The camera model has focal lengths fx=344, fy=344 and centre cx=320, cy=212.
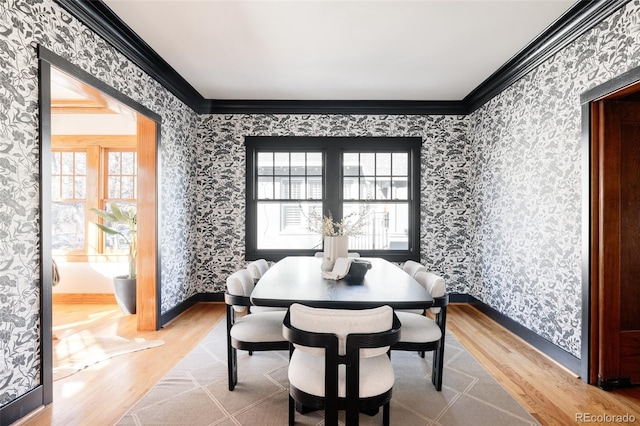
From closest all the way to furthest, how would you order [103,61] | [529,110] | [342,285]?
1. [342,285]
2. [103,61]
3. [529,110]

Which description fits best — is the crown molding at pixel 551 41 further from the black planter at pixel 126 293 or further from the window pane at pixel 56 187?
the window pane at pixel 56 187

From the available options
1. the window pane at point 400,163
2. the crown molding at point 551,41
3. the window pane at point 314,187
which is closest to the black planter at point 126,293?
the window pane at point 314,187

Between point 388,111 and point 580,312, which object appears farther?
point 388,111

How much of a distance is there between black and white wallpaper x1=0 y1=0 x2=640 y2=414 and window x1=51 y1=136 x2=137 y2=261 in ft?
3.89

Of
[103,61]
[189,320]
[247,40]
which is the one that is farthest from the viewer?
[189,320]

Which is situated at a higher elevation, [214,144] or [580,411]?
[214,144]

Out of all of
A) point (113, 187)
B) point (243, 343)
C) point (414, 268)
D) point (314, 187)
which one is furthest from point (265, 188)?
point (243, 343)

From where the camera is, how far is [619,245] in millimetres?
2607

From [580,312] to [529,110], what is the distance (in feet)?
6.61

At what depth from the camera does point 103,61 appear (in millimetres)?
2947

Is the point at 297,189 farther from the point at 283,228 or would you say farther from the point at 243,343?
the point at 243,343

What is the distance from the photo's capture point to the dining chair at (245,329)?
2.33 m

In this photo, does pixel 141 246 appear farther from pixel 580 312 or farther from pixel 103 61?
pixel 580 312

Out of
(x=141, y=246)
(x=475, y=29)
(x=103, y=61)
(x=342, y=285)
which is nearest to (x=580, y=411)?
A: (x=342, y=285)
